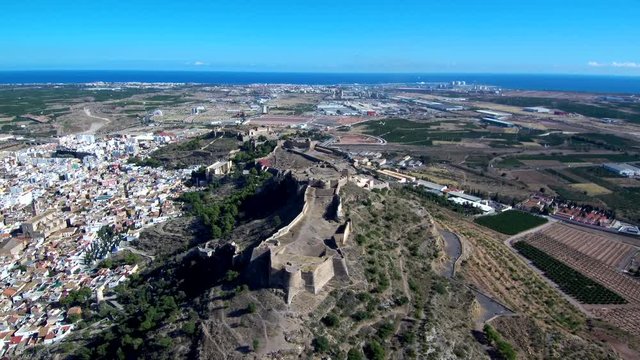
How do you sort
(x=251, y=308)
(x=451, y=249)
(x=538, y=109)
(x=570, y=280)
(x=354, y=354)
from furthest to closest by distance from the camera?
(x=538, y=109), (x=451, y=249), (x=570, y=280), (x=251, y=308), (x=354, y=354)

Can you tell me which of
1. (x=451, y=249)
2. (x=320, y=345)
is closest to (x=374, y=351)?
(x=320, y=345)

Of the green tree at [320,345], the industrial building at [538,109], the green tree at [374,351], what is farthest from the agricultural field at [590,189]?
the industrial building at [538,109]

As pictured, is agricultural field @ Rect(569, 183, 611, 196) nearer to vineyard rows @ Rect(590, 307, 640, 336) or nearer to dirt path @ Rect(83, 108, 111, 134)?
vineyard rows @ Rect(590, 307, 640, 336)

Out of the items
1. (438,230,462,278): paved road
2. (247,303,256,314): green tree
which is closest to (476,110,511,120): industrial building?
(438,230,462,278): paved road

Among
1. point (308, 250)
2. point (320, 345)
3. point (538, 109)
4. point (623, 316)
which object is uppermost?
point (308, 250)

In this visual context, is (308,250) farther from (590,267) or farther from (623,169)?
(623,169)
